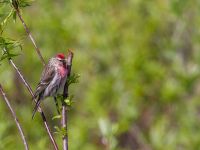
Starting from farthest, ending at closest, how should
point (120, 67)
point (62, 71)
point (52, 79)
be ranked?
point (120, 67)
point (52, 79)
point (62, 71)

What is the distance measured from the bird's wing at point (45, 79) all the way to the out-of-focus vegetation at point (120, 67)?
3.63m

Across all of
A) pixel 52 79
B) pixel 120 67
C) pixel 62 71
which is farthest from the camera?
pixel 120 67

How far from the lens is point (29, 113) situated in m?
10.7

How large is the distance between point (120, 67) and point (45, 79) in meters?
4.86

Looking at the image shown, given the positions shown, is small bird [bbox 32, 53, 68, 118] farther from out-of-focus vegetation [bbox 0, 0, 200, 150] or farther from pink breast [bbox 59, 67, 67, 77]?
out-of-focus vegetation [bbox 0, 0, 200, 150]

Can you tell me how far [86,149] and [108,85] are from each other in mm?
1260

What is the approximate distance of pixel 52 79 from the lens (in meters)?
5.99

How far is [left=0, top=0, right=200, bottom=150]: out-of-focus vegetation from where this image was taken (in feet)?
33.3

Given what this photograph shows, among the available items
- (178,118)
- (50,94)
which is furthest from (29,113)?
(50,94)

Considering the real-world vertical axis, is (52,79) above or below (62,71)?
below

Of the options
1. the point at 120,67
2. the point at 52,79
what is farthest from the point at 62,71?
the point at 120,67

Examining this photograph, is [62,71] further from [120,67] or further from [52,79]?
[120,67]

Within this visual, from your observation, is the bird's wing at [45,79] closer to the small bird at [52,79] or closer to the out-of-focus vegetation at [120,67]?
the small bird at [52,79]

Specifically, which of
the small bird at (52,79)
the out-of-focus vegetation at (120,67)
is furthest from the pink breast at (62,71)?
the out-of-focus vegetation at (120,67)
